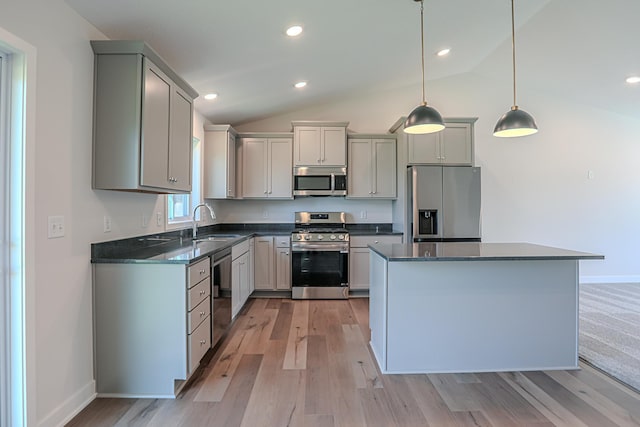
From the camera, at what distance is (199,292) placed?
2246 mm

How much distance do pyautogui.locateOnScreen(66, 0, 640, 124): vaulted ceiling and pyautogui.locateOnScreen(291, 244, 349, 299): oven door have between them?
6.84 feet

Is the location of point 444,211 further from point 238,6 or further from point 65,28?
point 65,28

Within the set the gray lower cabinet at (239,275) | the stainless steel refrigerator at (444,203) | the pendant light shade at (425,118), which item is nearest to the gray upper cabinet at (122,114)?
the gray lower cabinet at (239,275)

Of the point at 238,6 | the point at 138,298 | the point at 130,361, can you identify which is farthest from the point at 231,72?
the point at 130,361

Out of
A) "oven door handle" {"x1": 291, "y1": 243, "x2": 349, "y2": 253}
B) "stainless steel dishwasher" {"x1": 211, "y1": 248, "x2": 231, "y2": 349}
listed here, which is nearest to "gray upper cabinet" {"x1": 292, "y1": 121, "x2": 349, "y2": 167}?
"oven door handle" {"x1": 291, "y1": 243, "x2": 349, "y2": 253}

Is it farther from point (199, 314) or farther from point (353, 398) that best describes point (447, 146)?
point (199, 314)

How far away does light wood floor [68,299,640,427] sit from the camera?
180 cm

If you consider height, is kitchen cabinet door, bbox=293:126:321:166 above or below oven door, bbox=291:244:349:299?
above

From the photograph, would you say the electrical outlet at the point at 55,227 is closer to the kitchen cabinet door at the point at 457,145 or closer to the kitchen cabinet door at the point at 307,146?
the kitchen cabinet door at the point at 307,146

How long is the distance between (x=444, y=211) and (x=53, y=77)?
3.80 meters

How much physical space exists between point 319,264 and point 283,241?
1.89 feet

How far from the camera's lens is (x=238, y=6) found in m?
2.09

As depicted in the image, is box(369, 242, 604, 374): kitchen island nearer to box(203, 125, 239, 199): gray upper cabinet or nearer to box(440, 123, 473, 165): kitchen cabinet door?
box(440, 123, 473, 165): kitchen cabinet door

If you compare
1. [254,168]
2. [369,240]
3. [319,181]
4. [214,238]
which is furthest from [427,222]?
[214,238]
